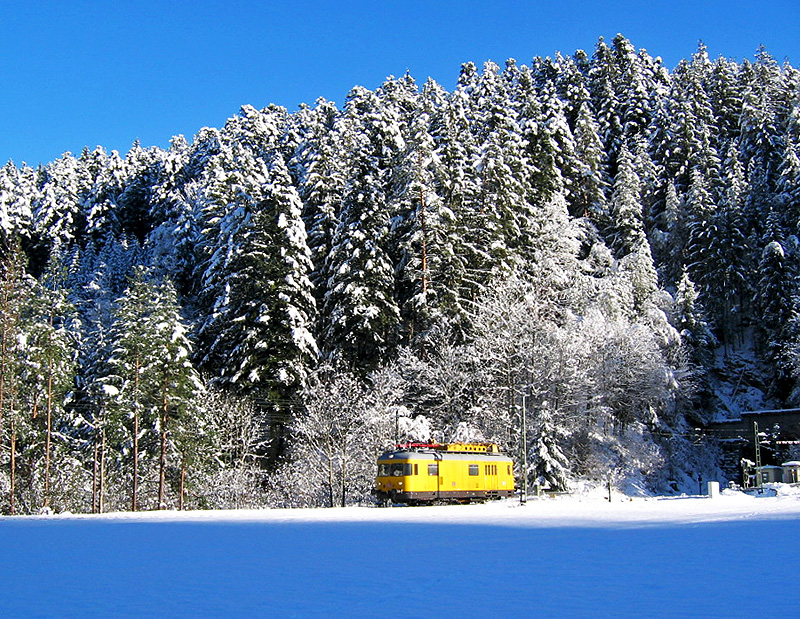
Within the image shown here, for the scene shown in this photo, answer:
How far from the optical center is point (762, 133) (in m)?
66.2

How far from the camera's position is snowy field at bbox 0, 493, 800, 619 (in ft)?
29.9

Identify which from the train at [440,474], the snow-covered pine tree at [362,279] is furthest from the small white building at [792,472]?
the snow-covered pine tree at [362,279]

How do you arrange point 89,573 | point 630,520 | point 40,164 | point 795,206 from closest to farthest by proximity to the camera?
point 89,573
point 630,520
point 795,206
point 40,164

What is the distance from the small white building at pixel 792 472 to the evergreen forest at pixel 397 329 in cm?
731

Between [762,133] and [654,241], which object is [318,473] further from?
[762,133]

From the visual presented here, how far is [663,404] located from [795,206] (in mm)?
21066

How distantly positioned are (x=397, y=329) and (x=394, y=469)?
14.1 m

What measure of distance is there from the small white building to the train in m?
18.4

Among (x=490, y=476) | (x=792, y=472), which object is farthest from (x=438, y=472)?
(x=792, y=472)

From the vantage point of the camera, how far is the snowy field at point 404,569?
9.11 m

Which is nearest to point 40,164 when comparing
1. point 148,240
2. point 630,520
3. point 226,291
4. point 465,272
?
point 148,240

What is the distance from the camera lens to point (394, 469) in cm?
3334

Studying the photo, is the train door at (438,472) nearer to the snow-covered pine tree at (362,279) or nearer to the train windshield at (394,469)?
the train windshield at (394,469)

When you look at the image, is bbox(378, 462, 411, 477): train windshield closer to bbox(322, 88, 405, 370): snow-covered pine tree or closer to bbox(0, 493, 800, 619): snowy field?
bbox(0, 493, 800, 619): snowy field
